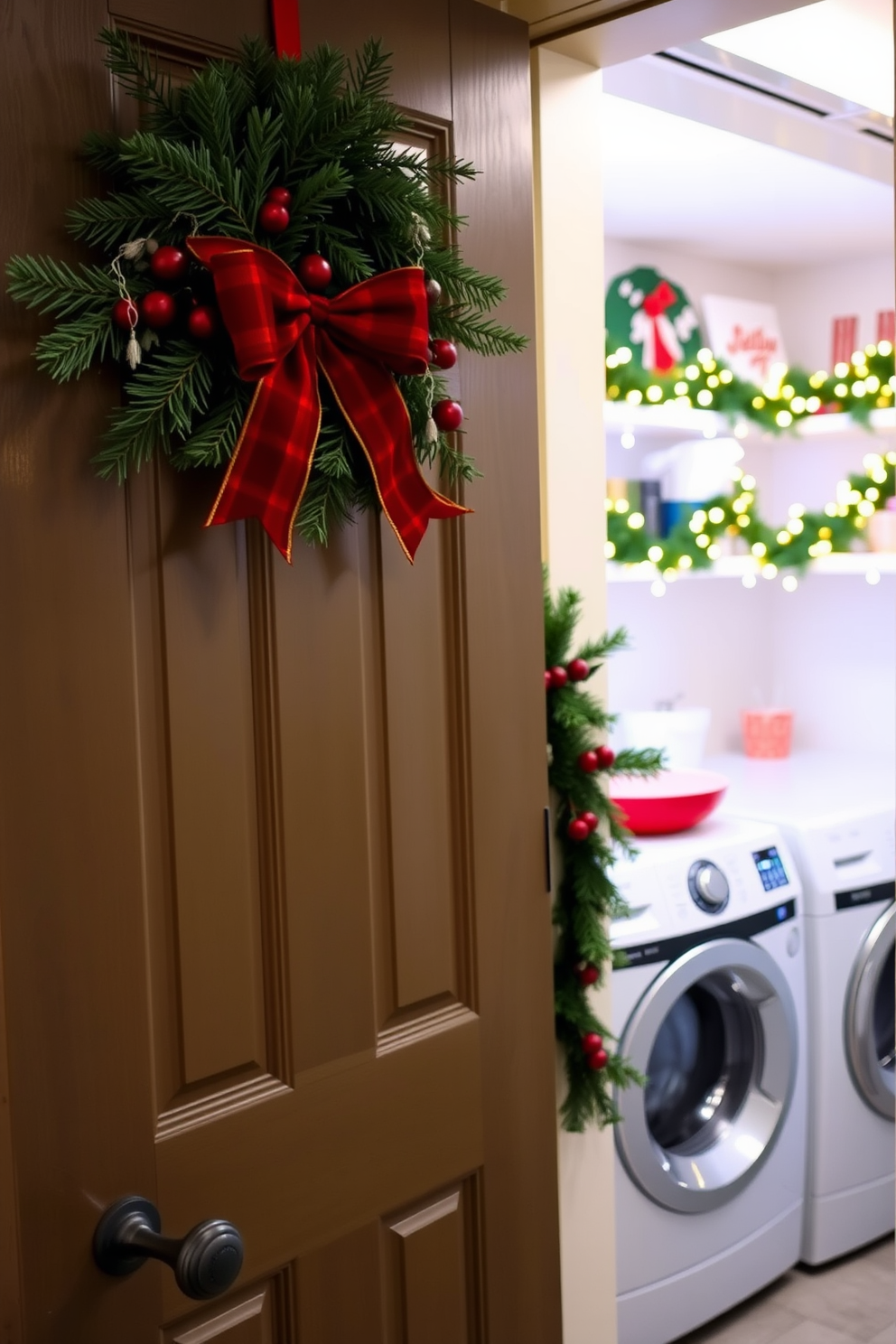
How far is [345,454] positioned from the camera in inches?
49.9

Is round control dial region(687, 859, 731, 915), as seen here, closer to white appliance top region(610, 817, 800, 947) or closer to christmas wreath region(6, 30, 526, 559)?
white appliance top region(610, 817, 800, 947)

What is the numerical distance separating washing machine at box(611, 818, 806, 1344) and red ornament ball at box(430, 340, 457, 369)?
1363 millimetres

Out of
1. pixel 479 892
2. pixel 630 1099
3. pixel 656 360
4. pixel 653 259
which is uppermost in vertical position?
pixel 653 259

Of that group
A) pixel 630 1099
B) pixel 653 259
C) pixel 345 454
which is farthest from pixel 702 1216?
pixel 653 259

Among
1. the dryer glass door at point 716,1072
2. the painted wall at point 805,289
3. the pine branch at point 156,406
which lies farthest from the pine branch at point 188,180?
the painted wall at point 805,289

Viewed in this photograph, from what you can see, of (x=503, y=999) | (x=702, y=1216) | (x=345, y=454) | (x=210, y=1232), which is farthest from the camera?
(x=702, y=1216)

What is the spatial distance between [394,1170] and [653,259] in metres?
2.67

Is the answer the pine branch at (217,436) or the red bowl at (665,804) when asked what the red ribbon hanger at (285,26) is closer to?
the pine branch at (217,436)

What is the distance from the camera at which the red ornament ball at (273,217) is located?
114 cm

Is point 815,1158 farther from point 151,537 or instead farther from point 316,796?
point 151,537

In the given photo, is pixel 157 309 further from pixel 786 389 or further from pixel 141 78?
pixel 786 389

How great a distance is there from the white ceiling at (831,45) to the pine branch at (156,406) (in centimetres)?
127

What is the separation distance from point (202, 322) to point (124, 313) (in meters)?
0.07

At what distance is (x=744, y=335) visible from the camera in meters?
3.65
